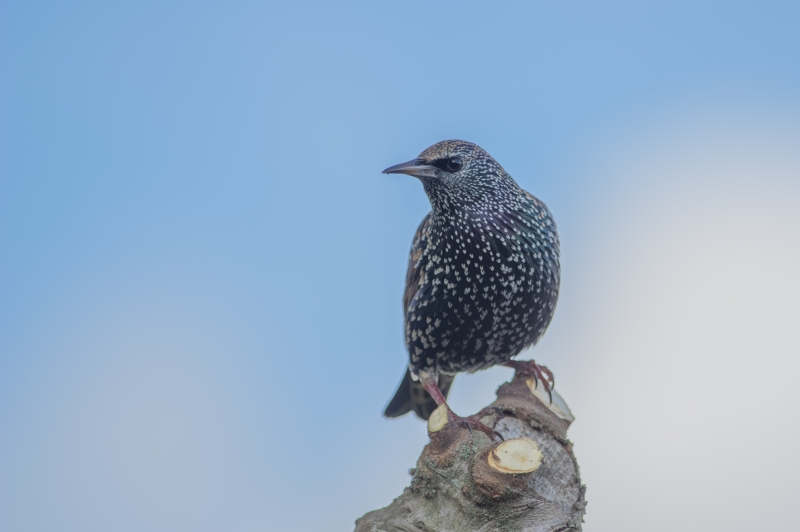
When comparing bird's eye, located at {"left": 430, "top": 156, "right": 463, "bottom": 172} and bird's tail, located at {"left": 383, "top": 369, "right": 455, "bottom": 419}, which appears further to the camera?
bird's tail, located at {"left": 383, "top": 369, "right": 455, "bottom": 419}

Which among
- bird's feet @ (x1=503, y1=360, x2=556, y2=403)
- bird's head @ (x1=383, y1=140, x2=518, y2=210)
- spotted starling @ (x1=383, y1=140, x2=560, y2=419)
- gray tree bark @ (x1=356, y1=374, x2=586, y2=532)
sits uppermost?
bird's head @ (x1=383, y1=140, x2=518, y2=210)

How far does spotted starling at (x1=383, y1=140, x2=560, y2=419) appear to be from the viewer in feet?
14.7

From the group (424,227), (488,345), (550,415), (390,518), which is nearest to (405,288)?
(424,227)

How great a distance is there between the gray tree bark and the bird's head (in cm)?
124

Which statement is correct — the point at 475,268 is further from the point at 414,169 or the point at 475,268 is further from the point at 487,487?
the point at 487,487

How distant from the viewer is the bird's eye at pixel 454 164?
4.49 metres

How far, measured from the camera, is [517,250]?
A: 4.50 meters

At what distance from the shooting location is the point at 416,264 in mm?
4824

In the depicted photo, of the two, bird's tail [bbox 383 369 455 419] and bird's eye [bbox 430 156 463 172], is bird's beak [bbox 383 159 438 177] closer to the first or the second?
bird's eye [bbox 430 156 463 172]

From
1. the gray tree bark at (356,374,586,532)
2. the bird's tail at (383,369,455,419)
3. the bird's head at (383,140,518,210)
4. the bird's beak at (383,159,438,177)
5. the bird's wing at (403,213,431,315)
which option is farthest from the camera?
the bird's tail at (383,369,455,419)

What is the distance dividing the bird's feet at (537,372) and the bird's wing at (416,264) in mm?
781

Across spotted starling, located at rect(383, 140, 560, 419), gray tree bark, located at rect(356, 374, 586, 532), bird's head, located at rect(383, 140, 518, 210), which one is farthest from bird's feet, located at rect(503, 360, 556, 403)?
bird's head, located at rect(383, 140, 518, 210)

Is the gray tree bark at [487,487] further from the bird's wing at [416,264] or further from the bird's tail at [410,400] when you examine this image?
the bird's tail at [410,400]

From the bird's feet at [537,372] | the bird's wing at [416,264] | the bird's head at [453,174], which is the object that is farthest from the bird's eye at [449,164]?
the bird's feet at [537,372]
